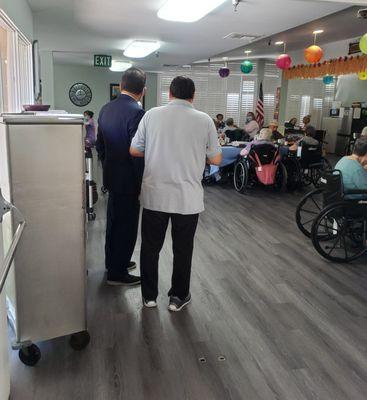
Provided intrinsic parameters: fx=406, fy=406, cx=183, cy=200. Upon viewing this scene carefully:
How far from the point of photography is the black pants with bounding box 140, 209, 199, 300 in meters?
2.48

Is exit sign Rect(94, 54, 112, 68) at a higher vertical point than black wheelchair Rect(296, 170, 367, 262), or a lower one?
higher

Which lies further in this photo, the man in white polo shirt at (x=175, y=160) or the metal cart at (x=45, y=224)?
the man in white polo shirt at (x=175, y=160)

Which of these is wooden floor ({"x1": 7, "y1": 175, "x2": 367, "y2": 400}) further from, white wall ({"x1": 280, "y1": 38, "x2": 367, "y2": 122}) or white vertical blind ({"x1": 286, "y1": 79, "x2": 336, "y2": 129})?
white vertical blind ({"x1": 286, "y1": 79, "x2": 336, "y2": 129})

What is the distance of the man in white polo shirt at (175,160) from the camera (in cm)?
234

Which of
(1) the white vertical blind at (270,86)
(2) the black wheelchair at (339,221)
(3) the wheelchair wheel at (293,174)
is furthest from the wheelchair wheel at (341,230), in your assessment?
(1) the white vertical blind at (270,86)

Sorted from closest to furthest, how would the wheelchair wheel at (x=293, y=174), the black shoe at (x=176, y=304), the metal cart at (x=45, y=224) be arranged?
the metal cart at (x=45, y=224) → the black shoe at (x=176, y=304) → the wheelchair wheel at (x=293, y=174)

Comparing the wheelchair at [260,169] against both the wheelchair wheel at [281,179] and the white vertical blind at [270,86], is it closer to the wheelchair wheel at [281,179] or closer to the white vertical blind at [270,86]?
the wheelchair wheel at [281,179]

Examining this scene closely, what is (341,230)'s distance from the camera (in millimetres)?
3574

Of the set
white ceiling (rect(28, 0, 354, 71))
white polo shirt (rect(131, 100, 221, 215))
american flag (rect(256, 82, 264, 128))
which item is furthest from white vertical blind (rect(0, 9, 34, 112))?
american flag (rect(256, 82, 264, 128))

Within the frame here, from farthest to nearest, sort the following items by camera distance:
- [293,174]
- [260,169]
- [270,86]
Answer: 1. [270,86]
2. [293,174]
3. [260,169]

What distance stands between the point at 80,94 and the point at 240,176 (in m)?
6.84

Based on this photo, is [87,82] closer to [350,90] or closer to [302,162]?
[302,162]

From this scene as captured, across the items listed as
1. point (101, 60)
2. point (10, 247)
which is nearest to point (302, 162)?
point (101, 60)

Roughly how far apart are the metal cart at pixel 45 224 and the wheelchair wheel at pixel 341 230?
2.26 m
